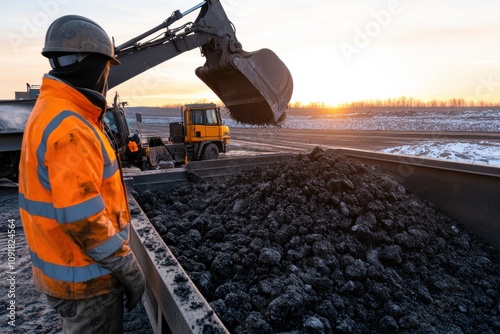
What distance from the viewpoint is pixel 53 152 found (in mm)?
1395

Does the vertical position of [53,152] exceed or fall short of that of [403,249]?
it exceeds it

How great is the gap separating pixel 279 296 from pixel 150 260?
2.60ft

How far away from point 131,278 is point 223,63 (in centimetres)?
495

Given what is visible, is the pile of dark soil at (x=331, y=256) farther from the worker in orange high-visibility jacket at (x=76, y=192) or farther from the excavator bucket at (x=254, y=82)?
the excavator bucket at (x=254, y=82)

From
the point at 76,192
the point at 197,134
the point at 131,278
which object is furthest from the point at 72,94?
the point at 197,134

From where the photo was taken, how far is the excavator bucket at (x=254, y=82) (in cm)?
584

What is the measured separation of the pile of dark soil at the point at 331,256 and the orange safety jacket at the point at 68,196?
871mm

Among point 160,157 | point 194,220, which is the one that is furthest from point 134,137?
point 194,220

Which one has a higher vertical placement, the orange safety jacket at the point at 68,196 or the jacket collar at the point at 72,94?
the jacket collar at the point at 72,94

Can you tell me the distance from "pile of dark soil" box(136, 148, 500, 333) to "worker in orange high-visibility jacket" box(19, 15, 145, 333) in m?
0.76

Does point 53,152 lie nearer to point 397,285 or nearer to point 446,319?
point 397,285

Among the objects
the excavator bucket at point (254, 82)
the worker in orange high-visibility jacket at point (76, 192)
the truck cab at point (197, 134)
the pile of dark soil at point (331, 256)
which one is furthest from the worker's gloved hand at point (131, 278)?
the truck cab at point (197, 134)

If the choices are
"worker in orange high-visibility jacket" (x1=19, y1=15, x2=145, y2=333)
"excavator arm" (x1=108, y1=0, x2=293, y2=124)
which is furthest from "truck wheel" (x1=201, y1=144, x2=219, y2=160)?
"worker in orange high-visibility jacket" (x1=19, y1=15, x2=145, y2=333)

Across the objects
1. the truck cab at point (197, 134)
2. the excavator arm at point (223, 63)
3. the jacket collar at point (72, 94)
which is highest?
the excavator arm at point (223, 63)
